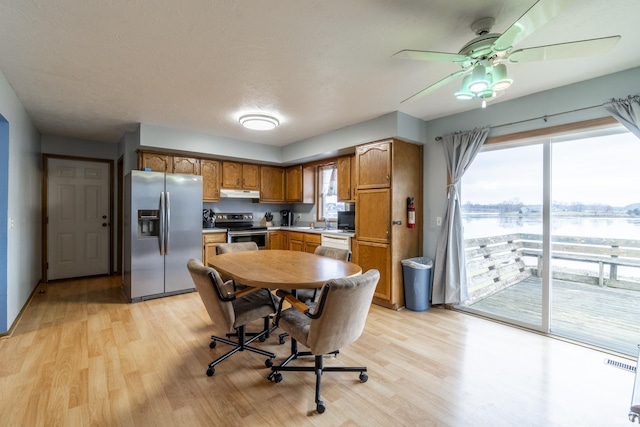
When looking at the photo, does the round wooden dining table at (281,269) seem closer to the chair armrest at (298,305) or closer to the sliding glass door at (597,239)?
the chair armrest at (298,305)

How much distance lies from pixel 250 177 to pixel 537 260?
4.46 meters

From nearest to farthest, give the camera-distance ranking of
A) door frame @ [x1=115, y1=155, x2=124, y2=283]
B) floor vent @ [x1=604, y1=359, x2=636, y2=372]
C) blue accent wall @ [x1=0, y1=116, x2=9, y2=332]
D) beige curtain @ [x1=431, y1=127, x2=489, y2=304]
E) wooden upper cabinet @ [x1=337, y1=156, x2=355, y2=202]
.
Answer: floor vent @ [x1=604, y1=359, x2=636, y2=372]
blue accent wall @ [x1=0, y1=116, x2=9, y2=332]
beige curtain @ [x1=431, y1=127, x2=489, y2=304]
wooden upper cabinet @ [x1=337, y1=156, x2=355, y2=202]
door frame @ [x1=115, y1=155, x2=124, y2=283]

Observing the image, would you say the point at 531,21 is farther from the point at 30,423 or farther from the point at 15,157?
the point at 15,157

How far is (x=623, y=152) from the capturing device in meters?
2.64

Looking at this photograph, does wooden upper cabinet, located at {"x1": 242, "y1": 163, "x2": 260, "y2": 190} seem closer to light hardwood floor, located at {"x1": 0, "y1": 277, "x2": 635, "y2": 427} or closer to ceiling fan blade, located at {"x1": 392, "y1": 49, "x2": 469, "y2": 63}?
light hardwood floor, located at {"x1": 0, "y1": 277, "x2": 635, "y2": 427}

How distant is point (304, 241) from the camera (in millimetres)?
4902

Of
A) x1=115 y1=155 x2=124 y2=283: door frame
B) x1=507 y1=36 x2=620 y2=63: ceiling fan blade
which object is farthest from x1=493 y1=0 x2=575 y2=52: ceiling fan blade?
x1=115 y1=155 x2=124 y2=283: door frame

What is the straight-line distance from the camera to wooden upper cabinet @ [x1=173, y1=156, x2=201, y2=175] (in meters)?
4.58

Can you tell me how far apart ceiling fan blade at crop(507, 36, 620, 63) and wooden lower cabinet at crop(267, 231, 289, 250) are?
168 inches

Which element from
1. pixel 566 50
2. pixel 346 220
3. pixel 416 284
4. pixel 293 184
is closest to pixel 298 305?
pixel 416 284

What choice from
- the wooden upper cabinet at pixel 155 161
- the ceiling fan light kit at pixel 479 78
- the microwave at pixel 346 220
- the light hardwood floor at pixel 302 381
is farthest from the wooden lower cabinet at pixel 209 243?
the ceiling fan light kit at pixel 479 78

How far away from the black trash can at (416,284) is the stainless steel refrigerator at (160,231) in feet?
9.87

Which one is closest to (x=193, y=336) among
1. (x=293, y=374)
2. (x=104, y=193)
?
(x=293, y=374)

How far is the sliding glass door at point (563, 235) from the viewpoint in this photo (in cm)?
265
